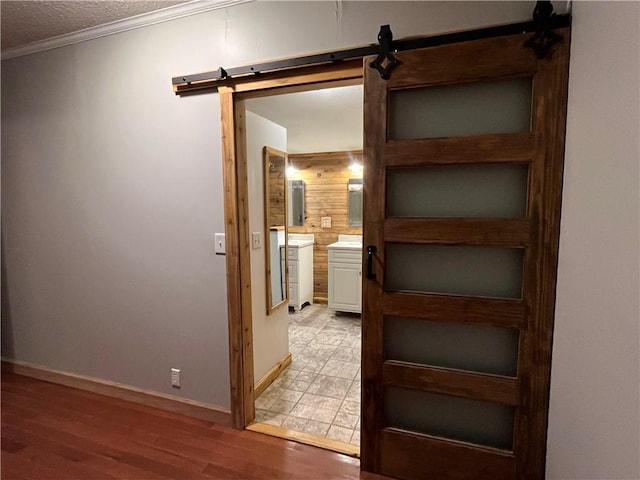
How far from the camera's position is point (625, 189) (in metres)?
0.76

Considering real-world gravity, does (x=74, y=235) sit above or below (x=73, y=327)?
above

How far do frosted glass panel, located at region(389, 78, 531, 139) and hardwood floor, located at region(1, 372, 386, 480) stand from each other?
174 cm

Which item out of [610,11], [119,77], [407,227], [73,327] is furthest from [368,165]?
[73,327]

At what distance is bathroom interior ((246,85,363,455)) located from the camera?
2318 millimetres

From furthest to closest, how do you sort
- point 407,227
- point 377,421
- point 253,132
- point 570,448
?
point 253,132
point 377,421
point 407,227
point 570,448

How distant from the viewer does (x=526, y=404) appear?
142 centimetres

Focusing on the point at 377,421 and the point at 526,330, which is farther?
the point at 377,421

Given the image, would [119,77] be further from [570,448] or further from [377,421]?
[570,448]

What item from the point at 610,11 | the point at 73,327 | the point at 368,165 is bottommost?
the point at 73,327

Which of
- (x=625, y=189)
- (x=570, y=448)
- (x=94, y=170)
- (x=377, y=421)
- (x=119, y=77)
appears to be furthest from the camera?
(x=94, y=170)

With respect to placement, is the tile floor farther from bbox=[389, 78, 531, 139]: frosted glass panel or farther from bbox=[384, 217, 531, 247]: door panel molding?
bbox=[389, 78, 531, 139]: frosted glass panel

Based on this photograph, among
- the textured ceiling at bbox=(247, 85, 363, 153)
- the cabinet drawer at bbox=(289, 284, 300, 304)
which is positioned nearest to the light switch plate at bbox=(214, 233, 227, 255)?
the textured ceiling at bbox=(247, 85, 363, 153)

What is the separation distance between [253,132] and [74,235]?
4.87 feet

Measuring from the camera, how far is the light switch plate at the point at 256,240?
2390 millimetres
